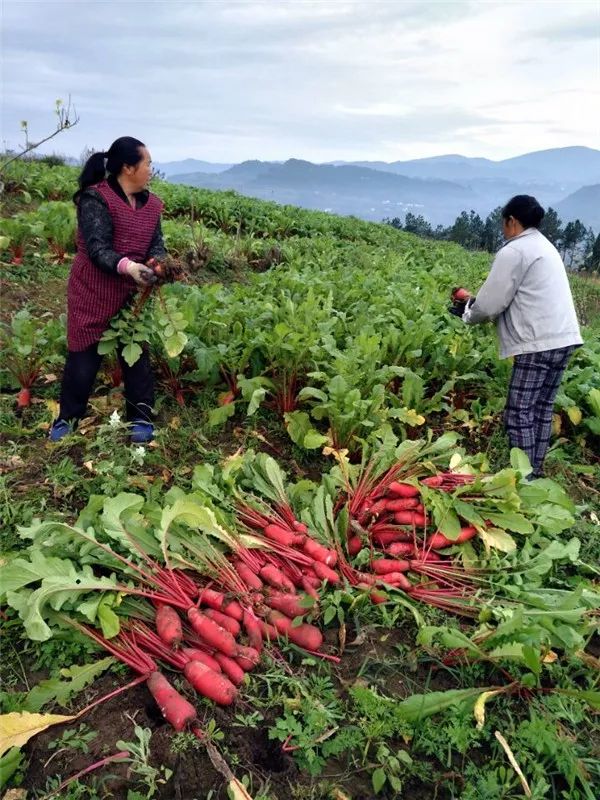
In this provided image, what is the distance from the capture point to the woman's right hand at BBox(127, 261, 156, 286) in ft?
11.3

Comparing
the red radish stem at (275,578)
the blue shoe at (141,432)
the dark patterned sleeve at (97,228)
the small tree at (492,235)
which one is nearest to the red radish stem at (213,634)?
the red radish stem at (275,578)

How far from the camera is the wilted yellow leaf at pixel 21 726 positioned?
2.02 meters

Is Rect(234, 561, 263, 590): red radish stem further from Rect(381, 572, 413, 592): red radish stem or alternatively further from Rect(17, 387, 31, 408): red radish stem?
Rect(17, 387, 31, 408): red radish stem

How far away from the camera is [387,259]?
10.5 meters

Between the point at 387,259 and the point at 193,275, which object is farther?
the point at 387,259

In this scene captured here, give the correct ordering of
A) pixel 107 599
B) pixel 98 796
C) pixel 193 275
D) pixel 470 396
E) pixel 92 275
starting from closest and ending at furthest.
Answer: pixel 98 796 → pixel 107 599 → pixel 92 275 → pixel 470 396 → pixel 193 275

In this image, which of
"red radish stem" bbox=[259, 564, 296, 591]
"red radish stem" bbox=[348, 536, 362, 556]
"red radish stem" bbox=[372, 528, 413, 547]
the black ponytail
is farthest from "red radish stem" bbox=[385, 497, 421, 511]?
the black ponytail

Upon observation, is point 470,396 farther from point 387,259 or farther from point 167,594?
point 387,259

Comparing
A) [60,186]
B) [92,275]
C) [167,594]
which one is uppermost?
[60,186]

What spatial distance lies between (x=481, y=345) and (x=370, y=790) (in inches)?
162

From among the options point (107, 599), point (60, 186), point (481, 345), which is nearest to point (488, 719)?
point (107, 599)

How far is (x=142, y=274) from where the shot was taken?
3449 mm

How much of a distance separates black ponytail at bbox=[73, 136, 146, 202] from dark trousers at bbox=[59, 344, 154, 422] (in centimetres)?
107

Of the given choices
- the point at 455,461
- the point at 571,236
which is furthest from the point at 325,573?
the point at 571,236
